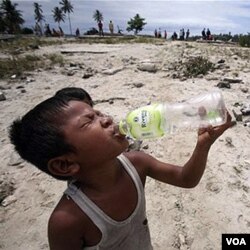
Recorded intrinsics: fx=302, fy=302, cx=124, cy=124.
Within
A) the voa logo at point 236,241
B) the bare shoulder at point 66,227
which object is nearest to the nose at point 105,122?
the bare shoulder at point 66,227

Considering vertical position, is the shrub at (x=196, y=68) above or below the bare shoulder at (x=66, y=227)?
below

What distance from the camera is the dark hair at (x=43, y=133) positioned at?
1.28 metres

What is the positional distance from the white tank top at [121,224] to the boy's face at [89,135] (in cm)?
19

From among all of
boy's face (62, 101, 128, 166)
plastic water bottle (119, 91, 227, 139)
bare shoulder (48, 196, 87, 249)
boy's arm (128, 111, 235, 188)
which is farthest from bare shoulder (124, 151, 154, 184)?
bare shoulder (48, 196, 87, 249)

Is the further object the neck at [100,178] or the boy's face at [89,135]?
the neck at [100,178]

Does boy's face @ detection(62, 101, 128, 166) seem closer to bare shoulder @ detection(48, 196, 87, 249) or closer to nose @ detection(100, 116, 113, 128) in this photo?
nose @ detection(100, 116, 113, 128)

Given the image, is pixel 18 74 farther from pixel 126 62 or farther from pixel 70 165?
pixel 70 165

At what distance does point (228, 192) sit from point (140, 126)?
1727 mm

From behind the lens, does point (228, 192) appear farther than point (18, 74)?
No

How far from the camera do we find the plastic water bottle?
5.26 feet

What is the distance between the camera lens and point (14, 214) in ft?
9.70

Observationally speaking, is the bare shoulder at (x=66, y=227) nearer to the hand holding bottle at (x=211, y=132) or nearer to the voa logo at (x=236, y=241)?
the hand holding bottle at (x=211, y=132)

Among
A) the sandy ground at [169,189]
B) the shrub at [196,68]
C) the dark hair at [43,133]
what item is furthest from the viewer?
the shrub at [196,68]

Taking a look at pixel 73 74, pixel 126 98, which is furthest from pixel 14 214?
pixel 73 74
